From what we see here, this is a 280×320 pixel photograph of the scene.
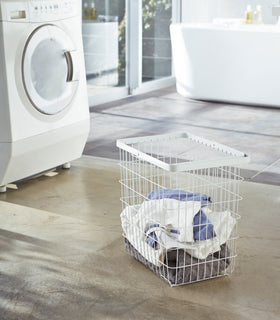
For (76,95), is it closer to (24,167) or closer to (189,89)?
(24,167)

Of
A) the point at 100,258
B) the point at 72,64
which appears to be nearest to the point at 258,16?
the point at 72,64

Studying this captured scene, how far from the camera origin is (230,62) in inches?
207

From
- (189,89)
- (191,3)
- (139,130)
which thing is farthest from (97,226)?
(191,3)

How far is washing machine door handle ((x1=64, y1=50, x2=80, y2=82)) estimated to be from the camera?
303 cm

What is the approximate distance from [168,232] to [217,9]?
5607 millimetres

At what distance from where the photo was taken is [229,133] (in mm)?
4262

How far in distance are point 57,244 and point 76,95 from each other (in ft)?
3.66

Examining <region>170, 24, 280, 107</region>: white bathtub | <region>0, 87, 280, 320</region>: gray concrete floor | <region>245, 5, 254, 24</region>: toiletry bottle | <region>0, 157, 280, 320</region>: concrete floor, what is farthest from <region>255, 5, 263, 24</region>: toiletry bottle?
<region>0, 157, 280, 320</region>: concrete floor

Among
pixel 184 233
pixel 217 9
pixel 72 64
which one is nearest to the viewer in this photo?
pixel 184 233

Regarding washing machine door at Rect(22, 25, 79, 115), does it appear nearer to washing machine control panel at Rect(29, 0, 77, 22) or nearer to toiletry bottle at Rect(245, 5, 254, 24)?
washing machine control panel at Rect(29, 0, 77, 22)

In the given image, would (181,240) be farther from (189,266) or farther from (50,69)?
(50,69)

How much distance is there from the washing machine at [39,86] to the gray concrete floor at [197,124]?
0.59 metres

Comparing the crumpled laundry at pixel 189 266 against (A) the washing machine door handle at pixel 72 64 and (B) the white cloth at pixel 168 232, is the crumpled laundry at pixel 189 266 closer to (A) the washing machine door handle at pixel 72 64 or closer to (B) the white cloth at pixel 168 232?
(B) the white cloth at pixel 168 232

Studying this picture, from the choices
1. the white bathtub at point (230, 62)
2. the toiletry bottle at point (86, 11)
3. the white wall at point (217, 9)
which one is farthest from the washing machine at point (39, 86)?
the white wall at point (217, 9)
